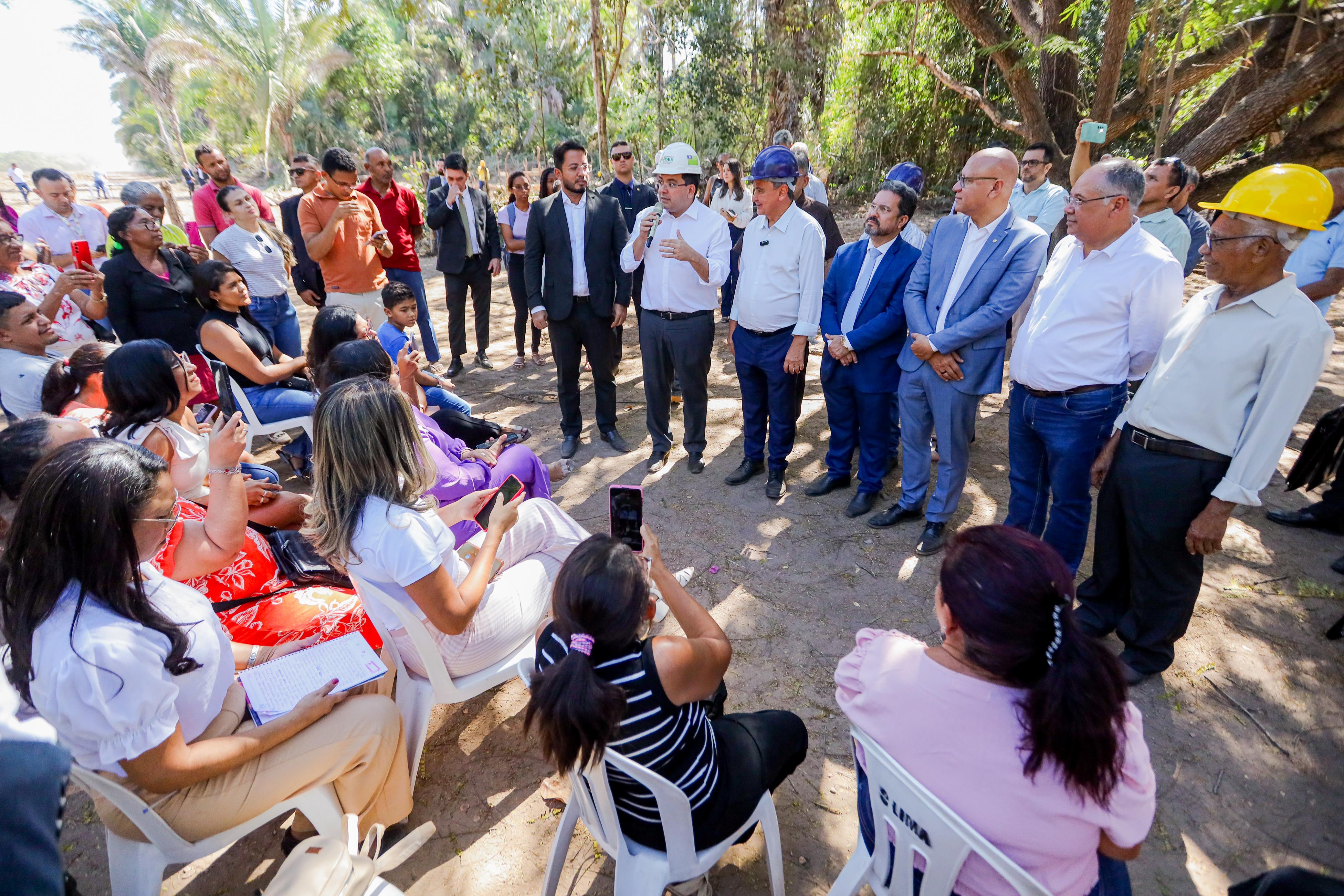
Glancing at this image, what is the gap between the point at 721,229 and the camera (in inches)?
167

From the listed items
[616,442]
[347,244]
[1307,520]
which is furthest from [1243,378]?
[347,244]

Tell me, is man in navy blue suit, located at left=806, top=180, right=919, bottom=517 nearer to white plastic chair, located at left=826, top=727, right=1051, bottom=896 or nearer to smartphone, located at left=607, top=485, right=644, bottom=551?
smartphone, located at left=607, top=485, right=644, bottom=551

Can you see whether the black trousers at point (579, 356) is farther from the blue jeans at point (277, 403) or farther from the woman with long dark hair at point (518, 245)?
the woman with long dark hair at point (518, 245)

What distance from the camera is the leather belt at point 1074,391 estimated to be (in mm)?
2881

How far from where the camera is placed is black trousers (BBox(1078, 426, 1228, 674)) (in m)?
2.48

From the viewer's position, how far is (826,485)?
4398 millimetres

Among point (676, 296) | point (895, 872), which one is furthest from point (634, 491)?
point (676, 296)

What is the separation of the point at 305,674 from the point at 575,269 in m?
3.42

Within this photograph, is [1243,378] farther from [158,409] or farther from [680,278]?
[158,409]

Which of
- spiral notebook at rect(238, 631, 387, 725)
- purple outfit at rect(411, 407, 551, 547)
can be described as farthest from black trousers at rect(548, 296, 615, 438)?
spiral notebook at rect(238, 631, 387, 725)

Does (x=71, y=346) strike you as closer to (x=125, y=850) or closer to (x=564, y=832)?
(x=125, y=850)

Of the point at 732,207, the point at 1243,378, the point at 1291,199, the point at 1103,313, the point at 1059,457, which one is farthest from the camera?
the point at 732,207

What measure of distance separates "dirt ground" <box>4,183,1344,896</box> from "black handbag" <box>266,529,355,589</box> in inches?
29.0

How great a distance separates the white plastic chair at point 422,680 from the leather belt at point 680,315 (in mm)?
2571
